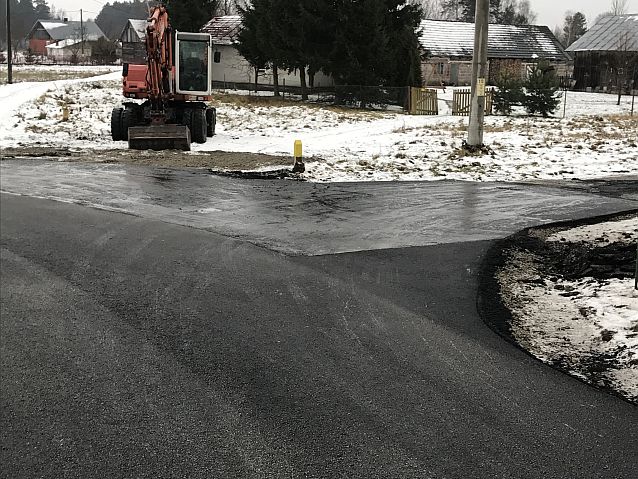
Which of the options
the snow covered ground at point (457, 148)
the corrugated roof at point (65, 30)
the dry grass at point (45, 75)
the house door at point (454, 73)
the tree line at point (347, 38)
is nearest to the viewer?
the snow covered ground at point (457, 148)

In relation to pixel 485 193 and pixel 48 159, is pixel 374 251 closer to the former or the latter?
pixel 485 193

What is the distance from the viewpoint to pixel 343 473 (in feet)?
13.9

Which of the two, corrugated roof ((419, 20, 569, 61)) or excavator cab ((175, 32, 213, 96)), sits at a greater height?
corrugated roof ((419, 20, 569, 61))

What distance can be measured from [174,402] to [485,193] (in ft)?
34.6

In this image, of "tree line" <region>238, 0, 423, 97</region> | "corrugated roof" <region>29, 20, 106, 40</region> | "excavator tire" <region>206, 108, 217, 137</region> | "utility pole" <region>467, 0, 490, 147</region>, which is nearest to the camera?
"utility pole" <region>467, 0, 490, 147</region>

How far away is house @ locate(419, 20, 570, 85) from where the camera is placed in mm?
58188

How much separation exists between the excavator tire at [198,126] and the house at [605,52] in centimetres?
3804

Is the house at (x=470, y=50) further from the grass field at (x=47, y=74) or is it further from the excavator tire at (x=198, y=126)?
the excavator tire at (x=198, y=126)

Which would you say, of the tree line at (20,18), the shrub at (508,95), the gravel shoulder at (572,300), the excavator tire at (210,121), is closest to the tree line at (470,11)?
the shrub at (508,95)

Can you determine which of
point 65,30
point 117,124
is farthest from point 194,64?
point 65,30

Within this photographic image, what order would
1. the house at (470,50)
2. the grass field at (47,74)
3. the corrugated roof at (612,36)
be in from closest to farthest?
the grass field at (47,74), the corrugated roof at (612,36), the house at (470,50)

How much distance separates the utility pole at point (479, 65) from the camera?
1944 centimetres

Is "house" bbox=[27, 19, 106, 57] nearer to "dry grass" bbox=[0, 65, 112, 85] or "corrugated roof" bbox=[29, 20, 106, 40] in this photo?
"corrugated roof" bbox=[29, 20, 106, 40]

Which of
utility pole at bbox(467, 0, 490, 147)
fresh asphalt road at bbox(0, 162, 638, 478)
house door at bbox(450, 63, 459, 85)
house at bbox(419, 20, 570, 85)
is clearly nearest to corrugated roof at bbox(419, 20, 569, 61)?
house at bbox(419, 20, 570, 85)
